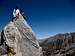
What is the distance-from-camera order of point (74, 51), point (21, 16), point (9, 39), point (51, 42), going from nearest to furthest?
point (9, 39)
point (21, 16)
point (74, 51)
point (51, 42)

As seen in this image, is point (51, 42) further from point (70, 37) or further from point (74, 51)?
point (74, 51)

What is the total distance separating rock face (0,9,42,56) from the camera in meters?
13.2

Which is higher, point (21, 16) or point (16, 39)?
point (21, 16)

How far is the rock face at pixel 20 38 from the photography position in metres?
13.2

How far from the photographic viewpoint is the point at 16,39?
13.3m

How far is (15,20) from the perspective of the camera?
14758 millimetres

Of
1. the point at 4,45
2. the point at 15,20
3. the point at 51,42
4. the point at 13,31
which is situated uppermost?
the point at 51,42

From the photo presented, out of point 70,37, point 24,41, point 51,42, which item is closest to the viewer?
point 24,41

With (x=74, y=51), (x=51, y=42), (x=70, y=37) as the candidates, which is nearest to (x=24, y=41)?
(x=74, y=51)

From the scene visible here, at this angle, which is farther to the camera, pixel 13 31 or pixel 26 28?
pixel 26 28

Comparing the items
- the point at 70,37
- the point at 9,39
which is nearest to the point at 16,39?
the point at 9,39

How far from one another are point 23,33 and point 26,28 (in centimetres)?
47

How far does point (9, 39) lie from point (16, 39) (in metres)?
0.46

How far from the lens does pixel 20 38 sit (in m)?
13.8
